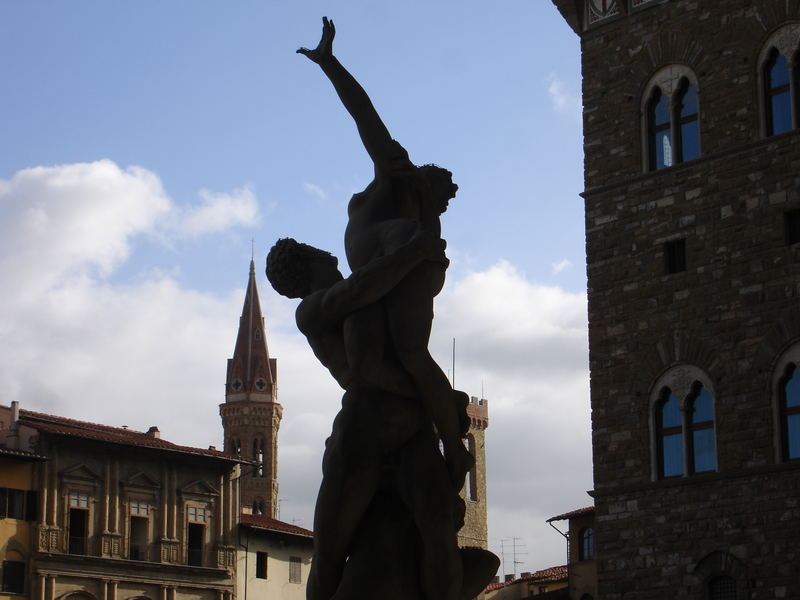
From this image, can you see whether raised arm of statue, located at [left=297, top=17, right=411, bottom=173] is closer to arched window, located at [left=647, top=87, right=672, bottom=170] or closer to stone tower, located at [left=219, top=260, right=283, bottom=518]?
arched window, located at [left=647, top=87, right=672, bottom=170]

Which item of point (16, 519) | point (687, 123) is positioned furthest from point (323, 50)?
point (16, 519)

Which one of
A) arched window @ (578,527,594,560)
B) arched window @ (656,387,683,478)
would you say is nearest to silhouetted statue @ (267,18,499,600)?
arched window @ (656,387,683,478)

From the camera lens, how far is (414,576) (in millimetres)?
6598

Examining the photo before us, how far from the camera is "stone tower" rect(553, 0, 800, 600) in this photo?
22703mm

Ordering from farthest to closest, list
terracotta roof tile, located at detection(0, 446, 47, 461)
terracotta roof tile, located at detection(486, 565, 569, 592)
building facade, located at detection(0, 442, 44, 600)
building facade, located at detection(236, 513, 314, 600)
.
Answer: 1. terracotta roof tile, located at detection(486, 565, 569, 592)
2. building facade, located at detection(236, 513, 314, 600)
3. building facade, located at detection(0, 442, 44, 600)
4. terracotta roof tile, located at detection(0, 446, 47, 461)

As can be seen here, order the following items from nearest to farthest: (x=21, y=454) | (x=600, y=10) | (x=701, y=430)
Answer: (x=701, y=430) < (x=600, y=10) < (x=21, y=454)

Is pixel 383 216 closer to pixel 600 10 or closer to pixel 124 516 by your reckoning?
pixel 600 10

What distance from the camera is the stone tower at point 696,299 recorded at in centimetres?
2270

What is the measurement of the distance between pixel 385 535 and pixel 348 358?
82 centimetres

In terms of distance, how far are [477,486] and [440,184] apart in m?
102

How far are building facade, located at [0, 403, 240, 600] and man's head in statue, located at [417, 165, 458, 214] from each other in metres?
41.0

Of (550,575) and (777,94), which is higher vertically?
(777,94)

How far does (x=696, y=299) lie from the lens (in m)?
24.0

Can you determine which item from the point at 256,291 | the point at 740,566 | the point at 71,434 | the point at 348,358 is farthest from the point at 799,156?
the point at 256,291
